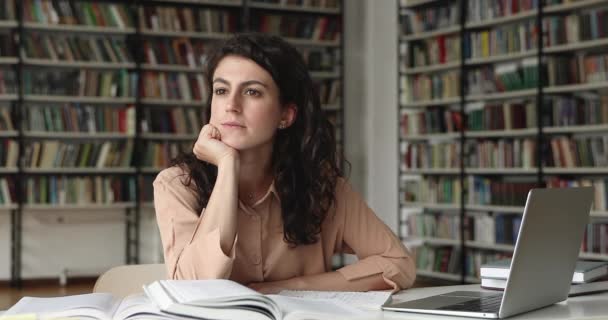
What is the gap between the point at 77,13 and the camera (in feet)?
22.0

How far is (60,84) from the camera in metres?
6.67

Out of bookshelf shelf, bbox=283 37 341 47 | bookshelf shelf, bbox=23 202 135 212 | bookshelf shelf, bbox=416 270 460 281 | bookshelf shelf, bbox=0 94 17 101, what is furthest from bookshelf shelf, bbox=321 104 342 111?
bookshelf shelf, bbox=0 94 17 101

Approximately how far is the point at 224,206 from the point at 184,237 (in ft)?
0.37

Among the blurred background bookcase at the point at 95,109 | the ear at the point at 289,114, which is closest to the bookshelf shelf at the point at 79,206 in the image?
Result: the blurred background bookcase at the point at 95,109

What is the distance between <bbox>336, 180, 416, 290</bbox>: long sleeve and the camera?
5.94ft

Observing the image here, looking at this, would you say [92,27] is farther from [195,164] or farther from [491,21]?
[195,164]

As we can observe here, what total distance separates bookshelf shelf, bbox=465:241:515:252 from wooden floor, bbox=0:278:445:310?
493 millimetres

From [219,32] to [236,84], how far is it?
545cm

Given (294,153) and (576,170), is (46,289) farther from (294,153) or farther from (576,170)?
(294,153)

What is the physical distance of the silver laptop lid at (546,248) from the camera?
1.28m

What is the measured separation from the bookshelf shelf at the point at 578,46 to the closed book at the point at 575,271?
3.94m

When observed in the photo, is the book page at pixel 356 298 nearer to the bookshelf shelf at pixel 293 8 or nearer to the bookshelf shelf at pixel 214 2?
the bookshelf shelf at pixel 214 2

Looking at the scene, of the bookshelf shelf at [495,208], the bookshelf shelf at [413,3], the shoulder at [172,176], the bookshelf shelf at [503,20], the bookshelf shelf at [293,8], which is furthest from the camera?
the bookshelf shelf at [293,8]

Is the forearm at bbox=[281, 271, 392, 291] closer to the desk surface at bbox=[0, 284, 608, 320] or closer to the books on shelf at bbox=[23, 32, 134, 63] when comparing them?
the desk surface at bbox=[0, 284, 608, 320]
